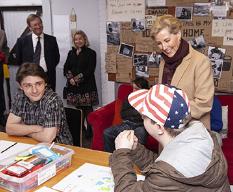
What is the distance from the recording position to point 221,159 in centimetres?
123

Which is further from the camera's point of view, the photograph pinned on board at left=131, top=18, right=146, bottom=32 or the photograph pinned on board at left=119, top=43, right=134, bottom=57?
the photograph pinned on board at left=119, top=43, right=134, bottom=57

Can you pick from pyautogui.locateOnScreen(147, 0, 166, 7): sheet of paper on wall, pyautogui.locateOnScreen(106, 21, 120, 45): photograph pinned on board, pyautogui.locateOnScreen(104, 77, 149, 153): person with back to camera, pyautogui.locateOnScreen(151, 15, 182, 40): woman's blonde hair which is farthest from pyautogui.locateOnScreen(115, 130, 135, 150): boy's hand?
pyautogui.locateOnScreen(106, 21, 120, 45): photograph pinned on board

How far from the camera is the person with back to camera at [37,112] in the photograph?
212 centimetres

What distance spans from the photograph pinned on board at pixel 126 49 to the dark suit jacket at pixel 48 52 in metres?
0.89

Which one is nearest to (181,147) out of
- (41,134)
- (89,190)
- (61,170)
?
(89,190)

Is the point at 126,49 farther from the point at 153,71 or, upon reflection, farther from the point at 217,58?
the point at 217,58

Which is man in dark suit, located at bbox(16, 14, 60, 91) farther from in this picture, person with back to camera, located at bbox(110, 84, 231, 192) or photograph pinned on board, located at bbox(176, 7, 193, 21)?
person with back to camera, located at bbox(110, 84, 231, 192)

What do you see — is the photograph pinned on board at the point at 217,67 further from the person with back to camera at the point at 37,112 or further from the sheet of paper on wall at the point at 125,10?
the person with back to camera at the point at 37,112

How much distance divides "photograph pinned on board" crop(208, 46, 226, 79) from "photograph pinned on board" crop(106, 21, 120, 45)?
3.62 ft

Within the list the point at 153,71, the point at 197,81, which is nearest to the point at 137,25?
the point at 153,71

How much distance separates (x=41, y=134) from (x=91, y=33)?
2424mm

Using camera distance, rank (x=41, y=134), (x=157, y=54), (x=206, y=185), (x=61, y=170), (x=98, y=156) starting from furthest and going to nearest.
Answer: (x=157, y=54) → (x=41, y=134) → (x=98, y=156) → (x=61, y=170) → (x=206, y=185)

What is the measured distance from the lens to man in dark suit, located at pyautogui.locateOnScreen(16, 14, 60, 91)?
4.22 m

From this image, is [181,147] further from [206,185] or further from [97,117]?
[97,117]
